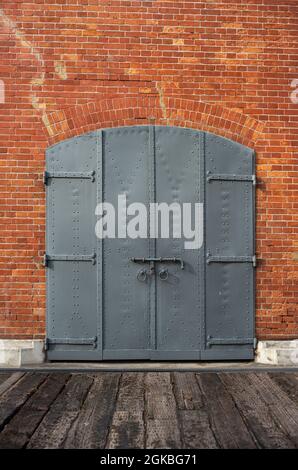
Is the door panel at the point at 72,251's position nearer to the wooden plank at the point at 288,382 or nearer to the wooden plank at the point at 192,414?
the wooden plank at the point at 192,414

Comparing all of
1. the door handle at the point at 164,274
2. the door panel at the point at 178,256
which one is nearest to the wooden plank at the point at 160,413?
the door panel at the point at 178,256

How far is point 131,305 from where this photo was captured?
18.6 feet

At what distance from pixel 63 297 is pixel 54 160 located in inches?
60.7

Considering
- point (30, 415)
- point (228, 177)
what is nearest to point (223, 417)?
point (30, 415)

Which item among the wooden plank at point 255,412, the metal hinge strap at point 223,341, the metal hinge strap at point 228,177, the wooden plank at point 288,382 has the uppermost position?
the metal hinge strap at point 228,177

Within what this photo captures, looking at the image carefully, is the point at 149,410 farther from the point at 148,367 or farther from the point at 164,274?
the point at 164,274

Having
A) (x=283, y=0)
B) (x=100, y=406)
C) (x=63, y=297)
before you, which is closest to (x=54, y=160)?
(x=63, y=297)

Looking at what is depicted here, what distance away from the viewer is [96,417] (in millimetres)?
4008

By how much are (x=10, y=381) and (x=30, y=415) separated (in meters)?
1.11

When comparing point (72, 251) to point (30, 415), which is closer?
point (30, 415)

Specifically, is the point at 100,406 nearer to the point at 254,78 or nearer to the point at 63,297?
the point at 63,297

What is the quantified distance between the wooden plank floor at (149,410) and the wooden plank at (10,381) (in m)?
0.01

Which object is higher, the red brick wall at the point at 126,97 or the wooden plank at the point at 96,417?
the red brick wall at the point at 126,97

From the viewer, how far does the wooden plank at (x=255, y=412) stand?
11.5 ft
